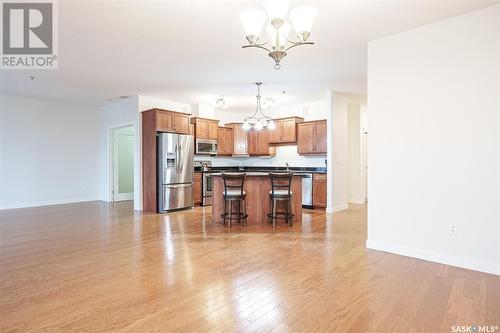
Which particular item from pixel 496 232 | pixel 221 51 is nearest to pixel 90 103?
pixel 221 51

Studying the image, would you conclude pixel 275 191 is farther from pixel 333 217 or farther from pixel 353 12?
pixel 353 12

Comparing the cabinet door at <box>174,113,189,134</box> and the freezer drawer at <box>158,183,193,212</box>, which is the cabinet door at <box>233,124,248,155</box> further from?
the freezer drawer at <box>158,183,193,212</box>

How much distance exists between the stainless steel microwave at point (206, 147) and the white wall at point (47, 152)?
10.9 ft

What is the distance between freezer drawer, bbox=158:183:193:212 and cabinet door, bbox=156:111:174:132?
1.33 meters

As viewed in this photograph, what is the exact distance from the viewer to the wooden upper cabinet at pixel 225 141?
8180mm

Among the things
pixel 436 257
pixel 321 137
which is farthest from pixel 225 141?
pixel 436 257

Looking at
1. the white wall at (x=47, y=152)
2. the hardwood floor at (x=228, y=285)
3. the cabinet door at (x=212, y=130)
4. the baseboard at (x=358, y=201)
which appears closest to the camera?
the hardwood floor at (x=228, y=285)

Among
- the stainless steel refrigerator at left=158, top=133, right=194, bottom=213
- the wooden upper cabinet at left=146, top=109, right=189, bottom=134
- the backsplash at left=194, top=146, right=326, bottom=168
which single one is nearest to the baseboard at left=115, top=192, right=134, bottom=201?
the backsplash at left=194, top=146, right=326, bottom=168

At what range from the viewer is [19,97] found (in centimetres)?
693

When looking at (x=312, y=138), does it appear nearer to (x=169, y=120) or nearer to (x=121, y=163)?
(x=169, y=120)

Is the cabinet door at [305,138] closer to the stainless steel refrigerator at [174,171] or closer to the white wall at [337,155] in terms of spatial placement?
the white wall at [337,155]

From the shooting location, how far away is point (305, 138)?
7309 mm

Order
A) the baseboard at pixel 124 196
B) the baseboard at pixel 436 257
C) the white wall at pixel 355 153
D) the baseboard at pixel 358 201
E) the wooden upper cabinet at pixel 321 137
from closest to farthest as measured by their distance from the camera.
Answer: the baseboard at pixel 436 257 < the wooden upper cabinet at pixel 321 137 < the baseboard at pixel 358 201 < the white wall at pixel 355 153 < the baseboard at pixel 124 196

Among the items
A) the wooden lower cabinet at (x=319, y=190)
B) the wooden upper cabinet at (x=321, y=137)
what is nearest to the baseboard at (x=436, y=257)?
the wooden lower cabinet at (x=319, y=190)
